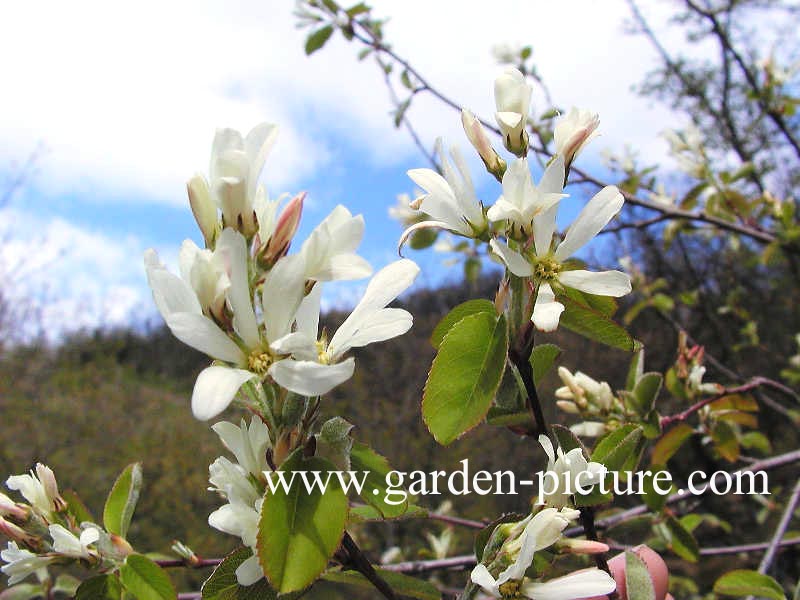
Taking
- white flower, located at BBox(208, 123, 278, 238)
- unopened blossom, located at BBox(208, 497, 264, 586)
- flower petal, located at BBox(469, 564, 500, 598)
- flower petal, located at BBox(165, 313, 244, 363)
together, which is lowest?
flower petal, located at BBox(469, 564, 500, 598)

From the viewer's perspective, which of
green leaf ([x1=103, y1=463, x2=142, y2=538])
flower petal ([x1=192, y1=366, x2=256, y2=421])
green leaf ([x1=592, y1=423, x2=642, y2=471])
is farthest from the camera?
green leaf ([x1=103, y1=463, x2=142, y2=538])

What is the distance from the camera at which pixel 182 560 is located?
688 mm

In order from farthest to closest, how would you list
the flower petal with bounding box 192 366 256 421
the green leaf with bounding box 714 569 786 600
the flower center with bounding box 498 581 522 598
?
1. the green leaf with bounding box 714 569 786 600
2. the flower center with bounding box 498 581 522 598
3. the flower petal with bounding box 192 366 256 421

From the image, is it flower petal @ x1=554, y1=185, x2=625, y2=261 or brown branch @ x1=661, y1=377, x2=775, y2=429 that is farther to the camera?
brown branch @ x1=661, y1=377, x2=775, y2=429

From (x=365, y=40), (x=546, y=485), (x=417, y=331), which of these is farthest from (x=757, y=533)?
(x=546, y=485)

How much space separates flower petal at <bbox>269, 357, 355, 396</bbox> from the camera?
1.26 feet

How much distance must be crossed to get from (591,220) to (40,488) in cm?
66

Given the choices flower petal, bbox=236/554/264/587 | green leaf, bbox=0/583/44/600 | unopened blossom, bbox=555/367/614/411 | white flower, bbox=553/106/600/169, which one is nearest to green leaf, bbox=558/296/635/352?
white flower, bbox=553/106/600/169

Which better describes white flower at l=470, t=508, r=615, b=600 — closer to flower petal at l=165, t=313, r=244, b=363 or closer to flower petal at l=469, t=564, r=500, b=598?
flower petal at l=469, t=564, r=500, b=598

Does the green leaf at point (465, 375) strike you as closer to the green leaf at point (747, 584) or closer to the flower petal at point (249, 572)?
the flower petal at point (249, 572)

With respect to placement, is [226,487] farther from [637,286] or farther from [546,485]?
[637,286]

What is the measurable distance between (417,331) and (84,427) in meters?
4.95

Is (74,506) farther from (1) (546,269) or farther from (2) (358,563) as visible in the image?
(1) (546,269)

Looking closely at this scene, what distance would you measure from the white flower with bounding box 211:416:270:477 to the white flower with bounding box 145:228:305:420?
5 centimetres
